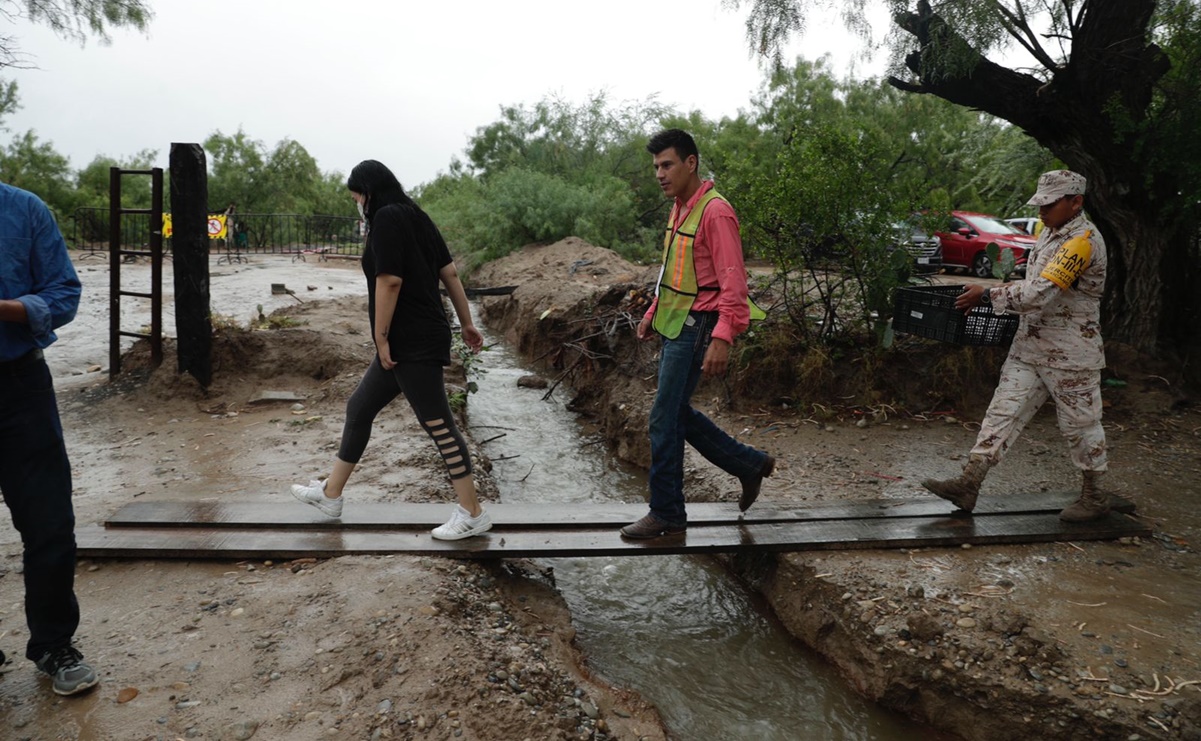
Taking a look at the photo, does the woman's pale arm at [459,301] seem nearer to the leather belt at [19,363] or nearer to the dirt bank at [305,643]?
the dirt bank at [305,643]

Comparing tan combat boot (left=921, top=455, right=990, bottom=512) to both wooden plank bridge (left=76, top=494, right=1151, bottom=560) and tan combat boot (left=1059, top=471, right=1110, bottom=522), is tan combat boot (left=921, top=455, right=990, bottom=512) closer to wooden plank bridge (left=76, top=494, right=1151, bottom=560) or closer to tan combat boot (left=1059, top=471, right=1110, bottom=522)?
wooden plank bridge (left=76, top=494, right=1151, bottom=560)

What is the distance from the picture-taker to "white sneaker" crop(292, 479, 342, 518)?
431 cm

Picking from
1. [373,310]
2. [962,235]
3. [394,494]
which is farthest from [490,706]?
[962,235]

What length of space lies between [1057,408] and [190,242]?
23.7ft

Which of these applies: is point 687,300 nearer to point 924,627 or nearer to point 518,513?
point 518,513

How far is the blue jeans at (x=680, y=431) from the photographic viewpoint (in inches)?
156

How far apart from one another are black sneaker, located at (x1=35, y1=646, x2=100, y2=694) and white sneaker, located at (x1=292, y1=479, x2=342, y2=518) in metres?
1.36

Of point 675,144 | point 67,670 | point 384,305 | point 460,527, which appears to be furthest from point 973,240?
point 67,670

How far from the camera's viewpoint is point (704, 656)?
431 centimetres

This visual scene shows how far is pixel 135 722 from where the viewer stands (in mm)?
2871

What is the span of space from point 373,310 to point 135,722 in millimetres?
1970

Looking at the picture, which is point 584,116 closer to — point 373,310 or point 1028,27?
point 1028,27

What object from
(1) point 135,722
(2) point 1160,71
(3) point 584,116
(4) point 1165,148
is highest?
(3) point 584,116

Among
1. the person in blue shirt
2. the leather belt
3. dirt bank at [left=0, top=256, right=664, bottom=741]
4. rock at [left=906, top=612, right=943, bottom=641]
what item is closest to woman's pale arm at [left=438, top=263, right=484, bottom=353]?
dirt bank at [left=0, top=256, right=664, bottom=741]
